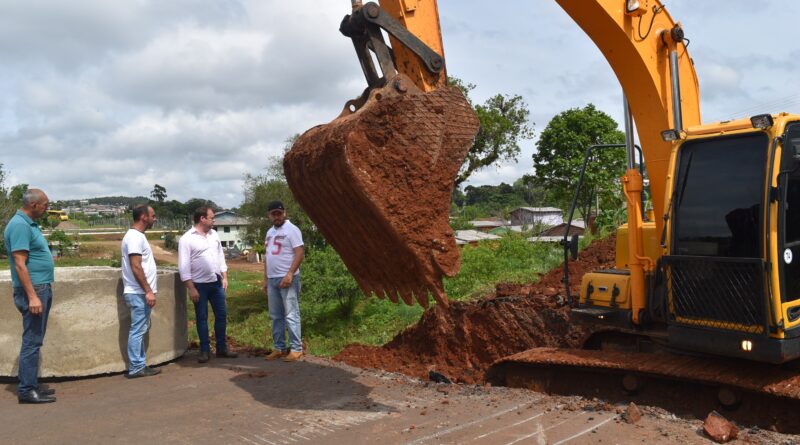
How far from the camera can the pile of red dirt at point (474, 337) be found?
7.34 metres

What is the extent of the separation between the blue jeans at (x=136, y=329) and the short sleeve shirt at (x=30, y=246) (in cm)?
86

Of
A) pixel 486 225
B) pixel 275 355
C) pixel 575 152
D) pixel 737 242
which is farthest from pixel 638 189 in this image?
pixel 486 225

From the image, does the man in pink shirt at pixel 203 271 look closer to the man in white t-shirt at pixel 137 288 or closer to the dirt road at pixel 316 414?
the man in white t-shirt at pixel 137 288

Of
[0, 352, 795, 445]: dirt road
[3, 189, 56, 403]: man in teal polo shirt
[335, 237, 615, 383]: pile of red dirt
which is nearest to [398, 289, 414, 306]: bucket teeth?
[0, 352, 795, 445]: dirt road

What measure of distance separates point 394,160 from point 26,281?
332 centimetres

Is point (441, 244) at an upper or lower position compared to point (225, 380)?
upper

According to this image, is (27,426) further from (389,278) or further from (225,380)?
(389,278)

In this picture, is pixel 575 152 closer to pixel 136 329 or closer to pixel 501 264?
pixel 501 264

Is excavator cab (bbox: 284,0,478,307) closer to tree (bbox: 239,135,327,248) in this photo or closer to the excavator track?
the excavator track

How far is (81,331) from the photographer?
618 cm

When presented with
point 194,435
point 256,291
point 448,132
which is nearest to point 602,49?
point 448,132

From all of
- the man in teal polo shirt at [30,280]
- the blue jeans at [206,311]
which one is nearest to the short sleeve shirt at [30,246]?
the man in teal polo shirt at [30,280]

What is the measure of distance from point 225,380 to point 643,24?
193 inches

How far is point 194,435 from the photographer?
4.46m
